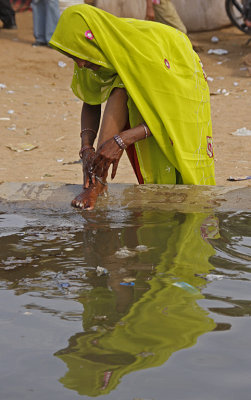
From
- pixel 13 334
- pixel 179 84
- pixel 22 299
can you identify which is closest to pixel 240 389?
pixel 13 334

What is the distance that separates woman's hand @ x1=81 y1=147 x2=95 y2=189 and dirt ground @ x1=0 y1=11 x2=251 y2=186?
129 centimetres

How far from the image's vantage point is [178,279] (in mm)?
2656

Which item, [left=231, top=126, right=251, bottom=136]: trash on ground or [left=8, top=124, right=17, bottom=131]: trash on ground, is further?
[left=8, top=124, right=17, bottom=131]: trash on ground

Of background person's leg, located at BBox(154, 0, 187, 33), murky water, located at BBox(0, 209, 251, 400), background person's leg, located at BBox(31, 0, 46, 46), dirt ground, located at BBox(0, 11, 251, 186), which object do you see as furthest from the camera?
background person's leg, located at BBox(31, 0, 46, 46)

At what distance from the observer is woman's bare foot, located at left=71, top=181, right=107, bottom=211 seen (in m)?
3.63

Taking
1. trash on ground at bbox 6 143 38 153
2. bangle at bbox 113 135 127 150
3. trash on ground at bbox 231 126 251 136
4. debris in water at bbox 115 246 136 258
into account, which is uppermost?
bangle at bbox 113 135 127 150

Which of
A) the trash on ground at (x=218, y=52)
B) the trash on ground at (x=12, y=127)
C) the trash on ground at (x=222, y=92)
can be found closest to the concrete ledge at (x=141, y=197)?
the trash on ground at (x=12, y=127)

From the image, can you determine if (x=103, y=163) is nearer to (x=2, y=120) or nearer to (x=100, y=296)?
(x=100, y=296)

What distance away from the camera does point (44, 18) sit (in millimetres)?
9188

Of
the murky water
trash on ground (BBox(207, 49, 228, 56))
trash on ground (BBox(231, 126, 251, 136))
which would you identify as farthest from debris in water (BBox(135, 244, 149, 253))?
trash on ground (BBox(207, 49, 228, 56))

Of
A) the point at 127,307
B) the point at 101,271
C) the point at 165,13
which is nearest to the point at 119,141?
the point at 101,271

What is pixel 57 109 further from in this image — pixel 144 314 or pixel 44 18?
pixel 144 314

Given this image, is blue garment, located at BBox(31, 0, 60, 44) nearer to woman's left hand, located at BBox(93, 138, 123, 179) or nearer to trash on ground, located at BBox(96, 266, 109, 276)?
woman's left hand, located at BBox(93, 138, 123, 179)

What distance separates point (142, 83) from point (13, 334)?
1652 millimetres
